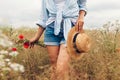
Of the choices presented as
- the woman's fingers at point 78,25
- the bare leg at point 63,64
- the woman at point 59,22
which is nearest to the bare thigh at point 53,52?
the woman at point 59,22

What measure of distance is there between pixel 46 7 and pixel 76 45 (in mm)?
654

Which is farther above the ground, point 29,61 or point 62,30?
point 62,30

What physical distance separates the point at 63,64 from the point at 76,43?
1.05 ft

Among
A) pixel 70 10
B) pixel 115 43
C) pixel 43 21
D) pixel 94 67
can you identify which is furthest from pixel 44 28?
pixel 115 43

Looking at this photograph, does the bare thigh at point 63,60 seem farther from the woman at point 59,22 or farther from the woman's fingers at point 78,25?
the woman's fingers at point 78,25

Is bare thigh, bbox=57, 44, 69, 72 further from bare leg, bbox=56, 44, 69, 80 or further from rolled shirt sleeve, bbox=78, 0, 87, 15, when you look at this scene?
rolled shirt sleeve, bbox=78, 0, 87, 15

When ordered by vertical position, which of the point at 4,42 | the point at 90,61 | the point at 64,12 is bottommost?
the point at 90,61

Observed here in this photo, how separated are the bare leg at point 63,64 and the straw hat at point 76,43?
2.6 inches

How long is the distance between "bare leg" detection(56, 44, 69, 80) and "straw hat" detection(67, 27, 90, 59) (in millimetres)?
65

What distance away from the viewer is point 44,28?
18.5 feet

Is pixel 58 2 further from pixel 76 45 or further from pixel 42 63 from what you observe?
pixel 42 63

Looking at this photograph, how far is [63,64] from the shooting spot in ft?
16.7

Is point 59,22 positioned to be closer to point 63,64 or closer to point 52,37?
point 52,37

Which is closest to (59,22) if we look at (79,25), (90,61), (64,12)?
(64,12)
